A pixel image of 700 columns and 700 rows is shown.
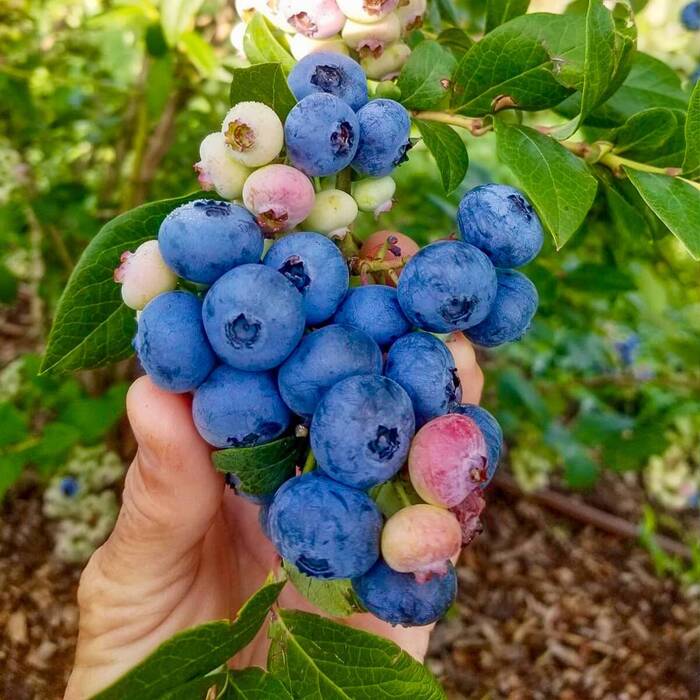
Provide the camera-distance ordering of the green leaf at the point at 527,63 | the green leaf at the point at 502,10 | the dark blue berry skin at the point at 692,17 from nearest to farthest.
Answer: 1. the green leaf at the point at 527,63
2. the green leaf at the point at 502,10
3. the dark blue berry skin at the point at 692,17

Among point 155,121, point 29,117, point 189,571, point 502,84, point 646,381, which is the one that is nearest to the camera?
point 502,84

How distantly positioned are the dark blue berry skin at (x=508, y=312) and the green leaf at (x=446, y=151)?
0.13m

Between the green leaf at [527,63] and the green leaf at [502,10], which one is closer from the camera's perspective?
the green leaf at [527,63]

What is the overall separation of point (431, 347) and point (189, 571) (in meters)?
0.61

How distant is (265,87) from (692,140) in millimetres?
447

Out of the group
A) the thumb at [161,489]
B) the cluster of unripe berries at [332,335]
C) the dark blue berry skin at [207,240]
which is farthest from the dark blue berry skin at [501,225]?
the thumb at [161,489]

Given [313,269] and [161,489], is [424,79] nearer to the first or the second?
[313,269]

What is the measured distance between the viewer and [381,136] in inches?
28.5

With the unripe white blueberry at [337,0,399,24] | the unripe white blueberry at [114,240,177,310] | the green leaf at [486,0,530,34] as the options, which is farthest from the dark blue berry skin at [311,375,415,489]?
the green leaf at [486,0,530,34]

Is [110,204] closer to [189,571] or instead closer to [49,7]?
[49,7]

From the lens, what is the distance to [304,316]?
65 cm

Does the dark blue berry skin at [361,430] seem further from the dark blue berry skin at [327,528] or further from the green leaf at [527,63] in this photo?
the green leaf at [527,63]

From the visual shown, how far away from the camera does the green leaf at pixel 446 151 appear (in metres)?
0.82

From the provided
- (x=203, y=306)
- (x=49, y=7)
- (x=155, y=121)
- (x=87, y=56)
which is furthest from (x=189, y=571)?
(x=49, y=7)
